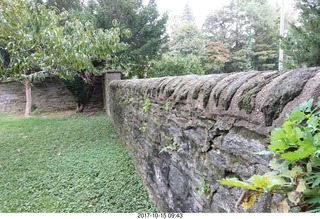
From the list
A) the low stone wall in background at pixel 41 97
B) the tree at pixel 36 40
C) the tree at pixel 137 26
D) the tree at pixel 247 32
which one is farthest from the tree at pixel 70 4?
the tree at pixel 247 32

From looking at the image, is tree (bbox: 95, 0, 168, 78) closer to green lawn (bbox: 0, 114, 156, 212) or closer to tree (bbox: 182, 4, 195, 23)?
green lawn (bbox: 0, 114, 156, 212)

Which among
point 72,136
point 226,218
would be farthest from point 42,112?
point 226,218

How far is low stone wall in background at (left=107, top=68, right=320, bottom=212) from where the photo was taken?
732 mm

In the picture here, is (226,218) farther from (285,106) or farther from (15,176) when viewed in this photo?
(15,176)

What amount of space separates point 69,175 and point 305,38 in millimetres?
5078

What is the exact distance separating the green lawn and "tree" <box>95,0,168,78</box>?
4603mm

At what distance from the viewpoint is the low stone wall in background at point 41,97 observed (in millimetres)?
9430

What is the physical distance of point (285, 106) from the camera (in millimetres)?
688

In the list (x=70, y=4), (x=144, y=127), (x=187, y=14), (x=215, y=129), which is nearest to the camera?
(x=215, y=129)

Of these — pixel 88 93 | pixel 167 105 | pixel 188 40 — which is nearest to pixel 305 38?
pixel 167 105

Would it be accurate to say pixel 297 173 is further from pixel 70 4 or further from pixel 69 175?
pixel 70 4

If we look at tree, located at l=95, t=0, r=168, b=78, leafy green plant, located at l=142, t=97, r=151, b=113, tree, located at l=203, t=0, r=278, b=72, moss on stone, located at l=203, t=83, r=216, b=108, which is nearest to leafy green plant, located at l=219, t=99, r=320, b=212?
moss on stone, located at l=203, t=83, r=216, b=108

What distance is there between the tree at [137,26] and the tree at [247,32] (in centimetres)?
1061

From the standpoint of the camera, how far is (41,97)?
9.45 m
